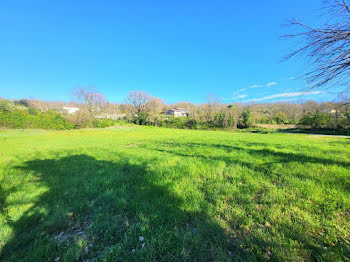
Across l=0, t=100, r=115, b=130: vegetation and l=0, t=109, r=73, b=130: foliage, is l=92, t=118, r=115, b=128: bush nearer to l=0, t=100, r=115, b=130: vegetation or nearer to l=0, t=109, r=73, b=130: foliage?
l=0, t=100, r=115, b=130: vegetation

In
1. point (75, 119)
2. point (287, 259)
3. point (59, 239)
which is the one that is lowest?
point (59, 239)

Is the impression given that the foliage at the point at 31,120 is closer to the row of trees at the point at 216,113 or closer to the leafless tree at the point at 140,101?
the row of trees at the point at 216,113

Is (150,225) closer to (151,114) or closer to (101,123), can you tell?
(101,123)

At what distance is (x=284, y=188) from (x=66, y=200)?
468 cm

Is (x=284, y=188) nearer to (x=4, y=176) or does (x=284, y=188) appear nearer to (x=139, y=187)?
(x=139, y=187)

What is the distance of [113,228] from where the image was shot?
6.43ft

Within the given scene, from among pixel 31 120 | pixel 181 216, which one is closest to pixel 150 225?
pixel 181 216

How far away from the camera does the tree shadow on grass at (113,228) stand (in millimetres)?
1550

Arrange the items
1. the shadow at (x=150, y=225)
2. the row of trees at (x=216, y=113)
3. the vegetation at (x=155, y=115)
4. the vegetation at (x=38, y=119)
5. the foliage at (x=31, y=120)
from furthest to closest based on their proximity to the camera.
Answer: the row of trees at (x=216, y=113)
the vegetation at (x=155, y=115)
the vegetation at (x=38, y=119)
the foliage at (x=31, y=120)
the shadow at (x=150, y=225)

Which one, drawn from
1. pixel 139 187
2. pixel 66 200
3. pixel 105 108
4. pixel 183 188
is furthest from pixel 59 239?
pixel 105 108

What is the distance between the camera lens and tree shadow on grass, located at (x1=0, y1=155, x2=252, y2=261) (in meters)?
1.55

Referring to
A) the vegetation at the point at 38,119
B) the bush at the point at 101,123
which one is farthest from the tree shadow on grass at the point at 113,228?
the bush at the point at 101,123

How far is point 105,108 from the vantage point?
36969mm

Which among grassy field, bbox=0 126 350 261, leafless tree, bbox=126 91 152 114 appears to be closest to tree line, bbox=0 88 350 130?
leafless tree, bbox=126 91 152 114
